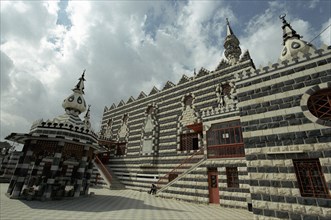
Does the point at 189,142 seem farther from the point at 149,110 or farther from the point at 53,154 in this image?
the point at 53,154

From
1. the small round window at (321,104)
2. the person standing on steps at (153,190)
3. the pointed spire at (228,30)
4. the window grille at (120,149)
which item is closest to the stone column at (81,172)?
the person standing on steps at (153,190)

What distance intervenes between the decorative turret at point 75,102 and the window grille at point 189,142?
9247mm

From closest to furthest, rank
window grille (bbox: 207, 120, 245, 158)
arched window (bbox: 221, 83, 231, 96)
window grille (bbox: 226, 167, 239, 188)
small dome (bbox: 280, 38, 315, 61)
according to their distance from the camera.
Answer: small dome (bbox: 280, 38, 315, 61)
window grille (bbox: 226, 167, 239, 188)
window grille (bbox: 207, 120, 245, 158)
arched window (bbox: 221, 83, 231, 96)

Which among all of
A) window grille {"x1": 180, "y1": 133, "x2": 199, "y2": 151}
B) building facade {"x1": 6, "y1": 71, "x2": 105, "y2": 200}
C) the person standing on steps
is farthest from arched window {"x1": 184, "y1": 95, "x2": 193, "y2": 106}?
building facade {"x1": 6, "y1": 71, "x2": 105, "y2": 200}

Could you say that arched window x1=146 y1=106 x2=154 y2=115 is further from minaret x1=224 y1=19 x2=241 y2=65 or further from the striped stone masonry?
the striped stone masonry

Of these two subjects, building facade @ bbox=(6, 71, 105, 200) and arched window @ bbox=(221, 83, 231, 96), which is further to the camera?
arched window @ bbox=(221, 83, 231, 96)

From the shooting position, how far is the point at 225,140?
1134 cm

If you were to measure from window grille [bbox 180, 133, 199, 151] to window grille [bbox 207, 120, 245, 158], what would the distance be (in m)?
3.66

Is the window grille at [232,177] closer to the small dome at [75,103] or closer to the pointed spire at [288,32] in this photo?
the pointed spire at [288,32]

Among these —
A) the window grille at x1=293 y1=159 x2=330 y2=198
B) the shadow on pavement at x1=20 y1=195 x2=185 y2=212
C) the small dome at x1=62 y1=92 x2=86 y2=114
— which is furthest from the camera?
the small dome at x1=62 y1=92 x2=86 y2=114

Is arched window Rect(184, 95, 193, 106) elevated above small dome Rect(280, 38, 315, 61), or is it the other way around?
arched window Rect(184, 95, 193, 106)

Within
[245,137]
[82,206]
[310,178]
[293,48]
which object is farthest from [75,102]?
[310,178]

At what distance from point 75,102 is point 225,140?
1173cm

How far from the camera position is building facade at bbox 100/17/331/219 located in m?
5.80
